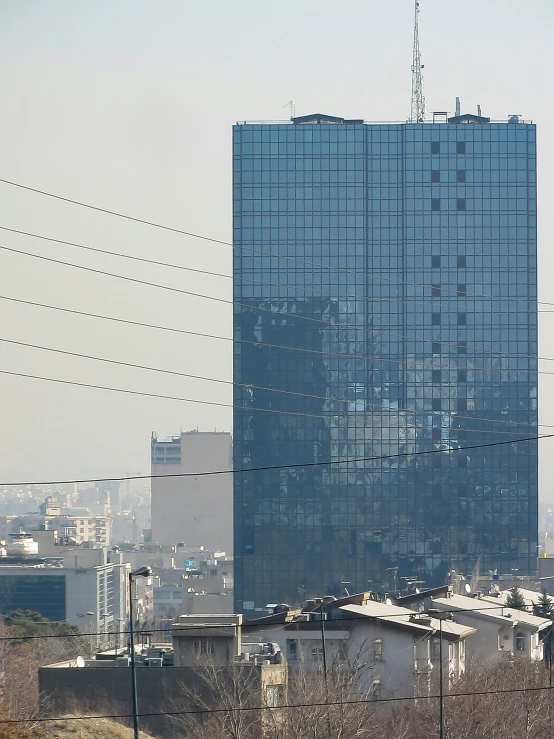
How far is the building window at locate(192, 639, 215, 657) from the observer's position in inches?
1997

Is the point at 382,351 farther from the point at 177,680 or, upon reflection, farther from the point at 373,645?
the point at 177,680

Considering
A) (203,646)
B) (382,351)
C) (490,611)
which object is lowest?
(490,611)

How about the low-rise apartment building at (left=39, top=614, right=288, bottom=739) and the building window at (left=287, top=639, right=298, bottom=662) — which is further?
the building window at (left=287, top=639, right=298, bottom=662)

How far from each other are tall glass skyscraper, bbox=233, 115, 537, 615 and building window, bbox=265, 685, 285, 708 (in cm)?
9415

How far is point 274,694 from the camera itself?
47594 mm

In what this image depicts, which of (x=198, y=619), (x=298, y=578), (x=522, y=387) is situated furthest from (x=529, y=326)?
(x=198, y=619)

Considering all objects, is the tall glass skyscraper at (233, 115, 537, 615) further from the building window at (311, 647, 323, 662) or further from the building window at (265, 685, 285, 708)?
the building window at (265, 685, 285, 708)

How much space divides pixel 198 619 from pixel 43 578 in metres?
102

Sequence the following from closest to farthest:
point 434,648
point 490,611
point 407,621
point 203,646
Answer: point 203,646 → point 434,648 → point 407,621 → point 490,611

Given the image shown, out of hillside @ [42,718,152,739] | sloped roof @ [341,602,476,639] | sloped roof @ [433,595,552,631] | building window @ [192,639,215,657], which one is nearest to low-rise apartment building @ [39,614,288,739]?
building window @ [192,639,215,657]

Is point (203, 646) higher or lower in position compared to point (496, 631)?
higher

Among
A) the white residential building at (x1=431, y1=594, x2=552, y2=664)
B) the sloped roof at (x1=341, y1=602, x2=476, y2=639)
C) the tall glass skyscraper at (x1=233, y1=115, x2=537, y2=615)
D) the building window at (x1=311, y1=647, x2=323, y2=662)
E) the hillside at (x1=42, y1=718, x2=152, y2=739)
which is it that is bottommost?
the white residential building at (x1=431, y1=594, x2=552, y2=664)

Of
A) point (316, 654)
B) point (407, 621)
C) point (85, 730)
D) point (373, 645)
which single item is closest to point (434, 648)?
point (407, 621)

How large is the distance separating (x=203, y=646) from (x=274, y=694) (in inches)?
170
